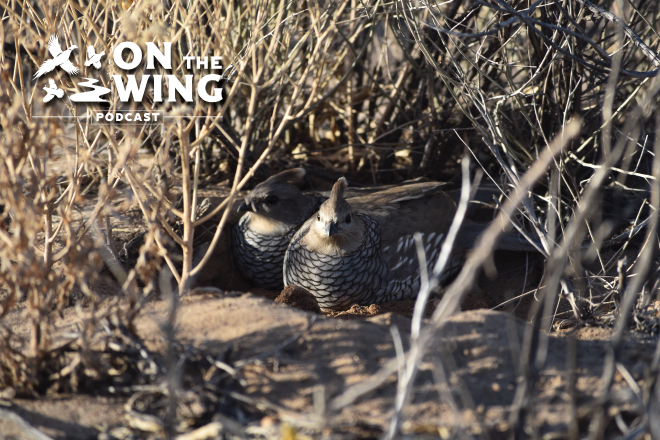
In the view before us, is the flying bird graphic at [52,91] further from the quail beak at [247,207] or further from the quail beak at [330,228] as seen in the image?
the quail beak at [330,228]

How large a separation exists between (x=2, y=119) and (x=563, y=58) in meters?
3.59

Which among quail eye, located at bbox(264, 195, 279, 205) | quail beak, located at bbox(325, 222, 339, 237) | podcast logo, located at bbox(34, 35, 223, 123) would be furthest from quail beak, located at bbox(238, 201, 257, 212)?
podcast logo, located at bbox(34, 35, 223, 123)

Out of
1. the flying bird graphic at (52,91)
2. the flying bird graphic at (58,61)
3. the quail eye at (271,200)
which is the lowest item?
the quail eye at (271,200)

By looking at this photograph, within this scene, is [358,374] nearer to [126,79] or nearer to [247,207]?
[126,79]

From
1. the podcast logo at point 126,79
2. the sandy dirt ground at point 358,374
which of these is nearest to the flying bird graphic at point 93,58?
the podcast logo at point 126,79

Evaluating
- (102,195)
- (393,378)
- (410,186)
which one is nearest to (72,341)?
(102,195)

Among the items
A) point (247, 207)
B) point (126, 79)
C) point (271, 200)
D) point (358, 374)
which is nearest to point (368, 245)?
point (271, 200)

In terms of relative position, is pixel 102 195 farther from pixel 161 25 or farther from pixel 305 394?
pixel 305 394

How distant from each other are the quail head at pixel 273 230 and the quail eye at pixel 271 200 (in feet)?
0.07

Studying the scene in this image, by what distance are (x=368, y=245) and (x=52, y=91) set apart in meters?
2.51

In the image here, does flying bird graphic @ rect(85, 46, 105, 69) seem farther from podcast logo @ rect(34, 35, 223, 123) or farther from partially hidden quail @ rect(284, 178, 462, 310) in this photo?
partially hidden quail @ rect(284, 178, 462, 310)

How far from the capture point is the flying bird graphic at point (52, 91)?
3.14 metres

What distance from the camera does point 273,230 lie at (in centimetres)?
512

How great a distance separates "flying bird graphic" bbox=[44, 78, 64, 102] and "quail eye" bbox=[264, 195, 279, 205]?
1.98m
